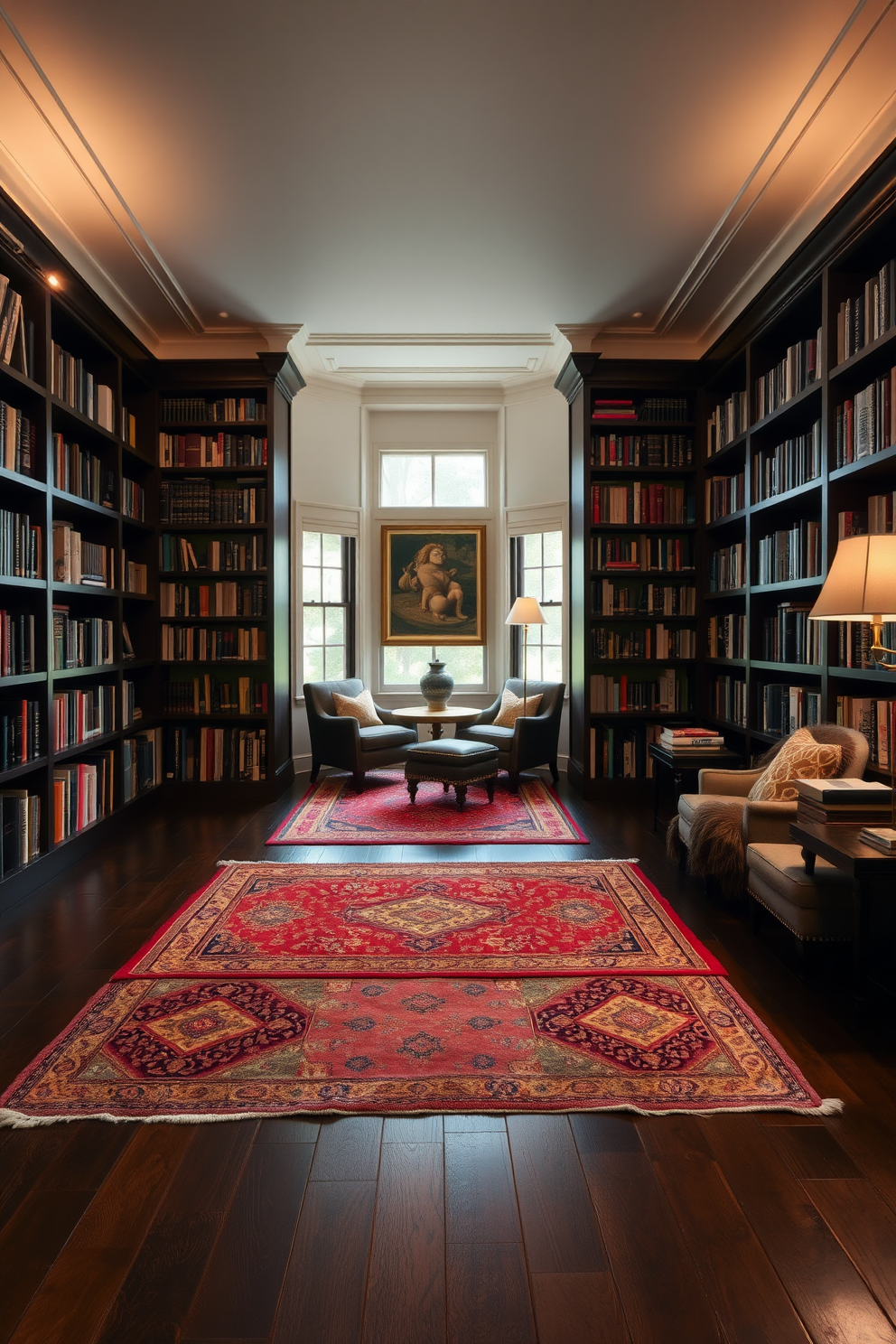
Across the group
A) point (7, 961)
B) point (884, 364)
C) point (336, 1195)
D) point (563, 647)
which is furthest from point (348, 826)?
point (884, 364)

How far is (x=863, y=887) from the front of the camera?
8.15 feet

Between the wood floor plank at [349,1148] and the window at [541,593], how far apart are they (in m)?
5.55

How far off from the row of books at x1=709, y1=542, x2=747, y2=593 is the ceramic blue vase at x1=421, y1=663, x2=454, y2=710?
2.25 meters

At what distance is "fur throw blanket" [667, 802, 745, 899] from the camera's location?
3521 mm

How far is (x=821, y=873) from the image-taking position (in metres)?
2.80

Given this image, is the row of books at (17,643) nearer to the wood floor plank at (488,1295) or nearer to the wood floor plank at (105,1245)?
the wood floor plank at (105,1245)

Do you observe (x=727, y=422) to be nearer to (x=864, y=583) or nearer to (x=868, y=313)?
(x=868, y=313)

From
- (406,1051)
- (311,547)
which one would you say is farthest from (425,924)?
(311,547)

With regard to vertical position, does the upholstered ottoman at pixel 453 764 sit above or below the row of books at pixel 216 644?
below

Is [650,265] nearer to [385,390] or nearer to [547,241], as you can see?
[547,241]

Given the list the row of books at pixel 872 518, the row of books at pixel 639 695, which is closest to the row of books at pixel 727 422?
the row of books at pixel 872 518

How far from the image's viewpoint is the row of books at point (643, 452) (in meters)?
6.21

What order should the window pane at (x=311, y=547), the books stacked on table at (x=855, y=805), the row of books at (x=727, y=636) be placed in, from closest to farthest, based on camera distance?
the books stacked on table at (x=855, y=805), the row of books at (x=727, y=636), the window pane at (x=311, y=547)

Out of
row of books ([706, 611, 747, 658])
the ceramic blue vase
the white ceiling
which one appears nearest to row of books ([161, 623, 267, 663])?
the ceramic blue vase
